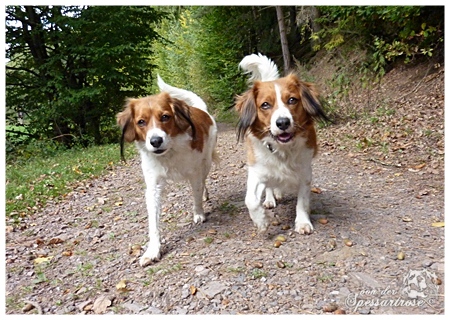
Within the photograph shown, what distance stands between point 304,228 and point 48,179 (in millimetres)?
5092

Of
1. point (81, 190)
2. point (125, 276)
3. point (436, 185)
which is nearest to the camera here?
point (125, 276)

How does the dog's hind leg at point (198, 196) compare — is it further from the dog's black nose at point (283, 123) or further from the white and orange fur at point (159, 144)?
the dog's black nose at point (283, 123)

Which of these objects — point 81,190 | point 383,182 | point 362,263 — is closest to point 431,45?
point 383,182

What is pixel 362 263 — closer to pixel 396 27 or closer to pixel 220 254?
pixel 220 254

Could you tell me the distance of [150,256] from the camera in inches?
127

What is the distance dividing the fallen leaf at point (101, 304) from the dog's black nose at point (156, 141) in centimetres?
125

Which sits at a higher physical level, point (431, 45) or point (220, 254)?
point (431, 45)

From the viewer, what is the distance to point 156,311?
257 cm

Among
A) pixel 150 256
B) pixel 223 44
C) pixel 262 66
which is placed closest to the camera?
pixel 150 256

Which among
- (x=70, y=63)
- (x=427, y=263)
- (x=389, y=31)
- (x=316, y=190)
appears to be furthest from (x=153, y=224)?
(x=70, y=63)

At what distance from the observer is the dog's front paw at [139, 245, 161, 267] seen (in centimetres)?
320

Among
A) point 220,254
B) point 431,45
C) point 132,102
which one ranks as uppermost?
point 431,45

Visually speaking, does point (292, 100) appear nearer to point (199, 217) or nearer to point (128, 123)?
point (128, 123)

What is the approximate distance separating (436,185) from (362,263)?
2.10 metres
